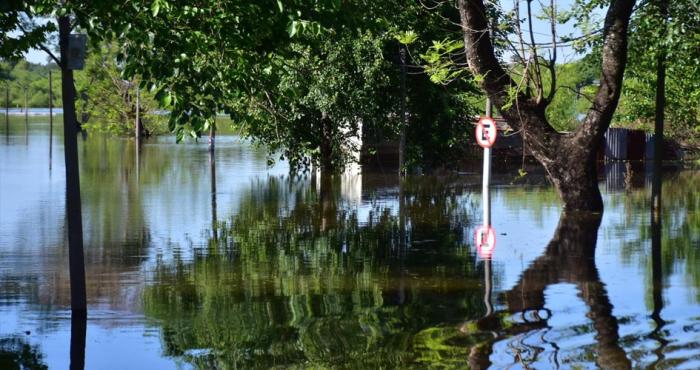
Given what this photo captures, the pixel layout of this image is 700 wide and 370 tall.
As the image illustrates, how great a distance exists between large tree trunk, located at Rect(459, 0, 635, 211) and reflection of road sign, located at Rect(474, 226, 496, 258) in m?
2.45

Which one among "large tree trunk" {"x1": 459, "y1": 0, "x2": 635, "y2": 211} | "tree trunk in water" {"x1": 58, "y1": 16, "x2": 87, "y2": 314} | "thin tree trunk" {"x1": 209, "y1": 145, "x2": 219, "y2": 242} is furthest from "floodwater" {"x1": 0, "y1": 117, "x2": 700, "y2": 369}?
"large tree trunk" {"x1": 459, "y1": 0, "x2": 635, "y2": 211}

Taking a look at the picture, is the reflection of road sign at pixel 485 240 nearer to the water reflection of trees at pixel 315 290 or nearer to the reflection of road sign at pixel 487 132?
the water reflection of trees at pixel 315 290

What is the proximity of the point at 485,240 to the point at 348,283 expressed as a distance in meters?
5.00

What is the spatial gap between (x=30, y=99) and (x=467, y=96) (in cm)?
16321

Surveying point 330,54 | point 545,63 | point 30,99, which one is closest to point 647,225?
point 545,63

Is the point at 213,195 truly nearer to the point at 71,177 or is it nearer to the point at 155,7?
the point at 71,177

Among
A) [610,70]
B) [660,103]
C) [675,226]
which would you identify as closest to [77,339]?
[675,226]

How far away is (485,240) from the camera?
18.0 metres

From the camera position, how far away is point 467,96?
113 ft

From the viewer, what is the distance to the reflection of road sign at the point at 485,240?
53.7ft

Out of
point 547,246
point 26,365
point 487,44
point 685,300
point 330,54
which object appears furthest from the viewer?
point 330,54

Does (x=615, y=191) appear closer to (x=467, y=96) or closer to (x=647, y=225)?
(x=467, y=96)

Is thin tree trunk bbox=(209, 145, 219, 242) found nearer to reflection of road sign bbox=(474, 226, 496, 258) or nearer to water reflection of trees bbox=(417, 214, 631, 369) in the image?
reflection of road sign bbox=(474, 226, 496, 258)

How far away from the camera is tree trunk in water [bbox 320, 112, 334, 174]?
34.5 meters
